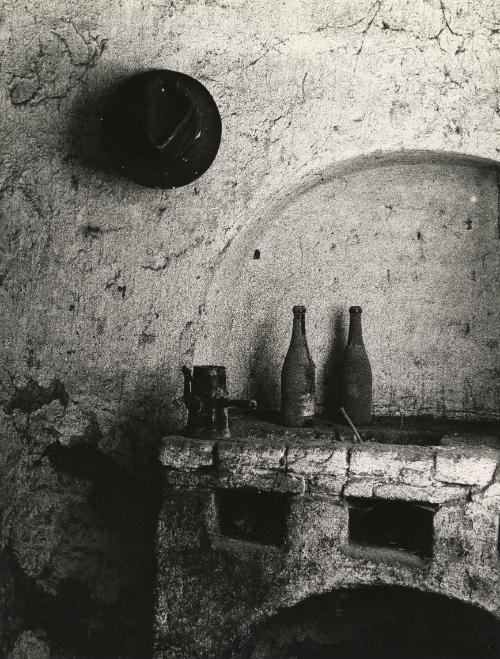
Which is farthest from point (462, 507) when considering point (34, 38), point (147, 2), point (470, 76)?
point (34, 38)

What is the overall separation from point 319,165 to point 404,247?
50 centimetres

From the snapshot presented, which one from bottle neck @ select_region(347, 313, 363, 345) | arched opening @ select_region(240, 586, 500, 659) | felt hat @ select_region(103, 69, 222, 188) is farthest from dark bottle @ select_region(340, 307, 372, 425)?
felt hat @ select_region(103, 69, 222, 188)

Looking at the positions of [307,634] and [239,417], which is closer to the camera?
[307,634]

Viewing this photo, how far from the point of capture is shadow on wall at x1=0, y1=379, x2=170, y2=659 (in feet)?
6.36

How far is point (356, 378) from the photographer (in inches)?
81.9

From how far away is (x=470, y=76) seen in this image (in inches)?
74.9

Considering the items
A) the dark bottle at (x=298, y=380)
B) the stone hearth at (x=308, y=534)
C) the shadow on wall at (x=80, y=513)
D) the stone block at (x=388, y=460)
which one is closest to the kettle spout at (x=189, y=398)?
the stone hearth at (x=308, y=534)

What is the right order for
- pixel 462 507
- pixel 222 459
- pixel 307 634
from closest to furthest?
1. pixel 462 507
2. pixel 222 459
3. pixel 307 634

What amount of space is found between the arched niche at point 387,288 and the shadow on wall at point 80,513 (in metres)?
0.50

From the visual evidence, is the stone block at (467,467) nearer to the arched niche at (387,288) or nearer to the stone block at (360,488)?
the stone block at (360,488)

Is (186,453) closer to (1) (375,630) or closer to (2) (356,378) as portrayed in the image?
(2) (356,378)

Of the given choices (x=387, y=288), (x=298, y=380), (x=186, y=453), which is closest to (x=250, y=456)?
(x=186, y=453)

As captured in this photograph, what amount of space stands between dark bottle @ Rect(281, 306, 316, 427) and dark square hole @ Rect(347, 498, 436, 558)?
1.18ft

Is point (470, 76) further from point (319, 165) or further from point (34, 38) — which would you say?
point (34, 38)
